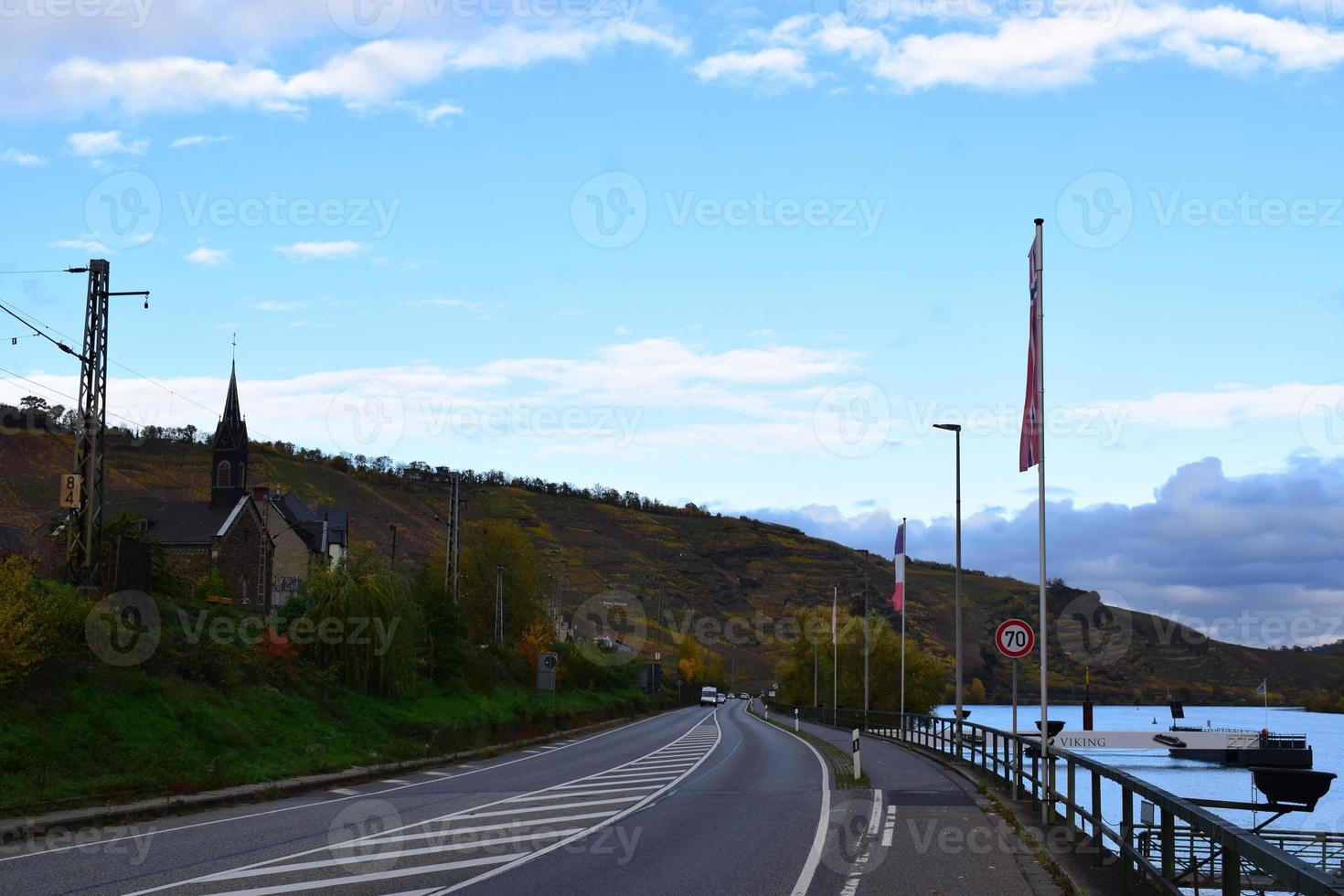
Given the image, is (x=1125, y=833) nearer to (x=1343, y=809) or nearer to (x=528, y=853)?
(x=528, y=853)

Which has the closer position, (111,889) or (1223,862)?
(1223,862)

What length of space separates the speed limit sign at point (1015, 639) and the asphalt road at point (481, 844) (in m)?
3.96

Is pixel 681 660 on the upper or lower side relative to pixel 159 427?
lower

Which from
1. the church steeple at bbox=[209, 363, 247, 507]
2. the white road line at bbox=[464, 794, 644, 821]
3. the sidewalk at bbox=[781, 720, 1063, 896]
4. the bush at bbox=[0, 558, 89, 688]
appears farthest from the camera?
the church steeple at bbox=[209, 363, 247, 507]

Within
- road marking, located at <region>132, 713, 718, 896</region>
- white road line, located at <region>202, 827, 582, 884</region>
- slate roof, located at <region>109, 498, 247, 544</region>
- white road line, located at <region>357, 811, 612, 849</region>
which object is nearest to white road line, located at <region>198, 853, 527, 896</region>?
road marking, located at <region>132, 713, 718, 896</region>

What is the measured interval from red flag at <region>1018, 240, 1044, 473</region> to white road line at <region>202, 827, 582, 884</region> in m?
9.10

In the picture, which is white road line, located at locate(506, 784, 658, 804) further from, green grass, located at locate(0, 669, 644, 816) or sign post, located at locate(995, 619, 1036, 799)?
sign post, located at locate(995, 619, 1036, 799)

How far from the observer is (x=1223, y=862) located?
8102mm

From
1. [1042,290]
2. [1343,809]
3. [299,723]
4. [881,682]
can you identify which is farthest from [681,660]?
[1042,290]

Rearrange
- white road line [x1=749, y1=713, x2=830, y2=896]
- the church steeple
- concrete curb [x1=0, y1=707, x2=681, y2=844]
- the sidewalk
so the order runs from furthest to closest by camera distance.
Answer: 1. the church steeple
2. concrete curb [x1=0, y1=707, x2=681, y2=844]
3. the sidewalk
4. white road line [x1=749, y1=713, x2=830, y2=896]

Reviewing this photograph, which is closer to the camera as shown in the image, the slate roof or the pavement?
the pavement

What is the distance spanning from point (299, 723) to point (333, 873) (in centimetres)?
2191

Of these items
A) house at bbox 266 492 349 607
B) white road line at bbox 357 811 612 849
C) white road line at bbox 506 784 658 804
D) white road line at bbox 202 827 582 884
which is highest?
house at bbox 266 492 349 607

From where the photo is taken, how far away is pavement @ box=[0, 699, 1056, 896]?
42.1ft
